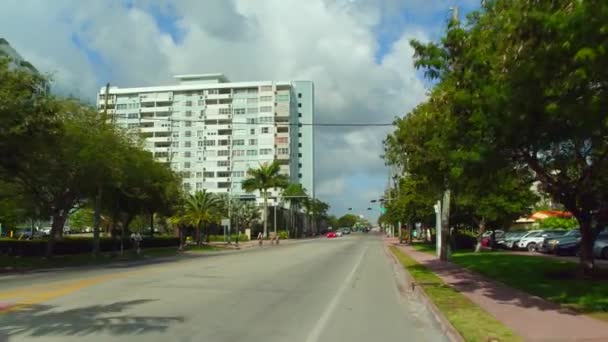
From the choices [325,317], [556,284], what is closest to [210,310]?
[325,317]

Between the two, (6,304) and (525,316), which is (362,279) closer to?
(525,316)

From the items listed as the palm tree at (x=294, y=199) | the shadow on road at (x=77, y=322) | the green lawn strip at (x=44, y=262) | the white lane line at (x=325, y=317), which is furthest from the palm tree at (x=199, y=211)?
the palm tree at (x=294, y=199)

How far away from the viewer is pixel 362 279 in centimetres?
2177

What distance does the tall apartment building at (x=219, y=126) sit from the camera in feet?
467

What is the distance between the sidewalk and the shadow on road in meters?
6.07

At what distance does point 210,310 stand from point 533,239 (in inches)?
1421

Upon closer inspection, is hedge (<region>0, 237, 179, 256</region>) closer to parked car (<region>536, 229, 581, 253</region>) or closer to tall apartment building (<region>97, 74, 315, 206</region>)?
parked car (<region>536, 229, 581, 253</region>)

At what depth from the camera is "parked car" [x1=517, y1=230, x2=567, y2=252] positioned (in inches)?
1678

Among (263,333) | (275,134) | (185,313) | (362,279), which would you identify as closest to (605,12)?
(263,333)

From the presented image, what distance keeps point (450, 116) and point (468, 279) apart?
7672mm

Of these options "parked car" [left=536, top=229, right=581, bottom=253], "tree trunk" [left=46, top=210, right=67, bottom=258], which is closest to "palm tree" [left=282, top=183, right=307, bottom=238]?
"parked car" [left=536, top=229, right=581, bottom=253]

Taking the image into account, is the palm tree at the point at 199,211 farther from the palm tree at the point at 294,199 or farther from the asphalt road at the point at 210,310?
the palm tree at the point at 294,199

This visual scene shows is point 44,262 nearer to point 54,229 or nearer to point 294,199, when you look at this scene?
point 54,229

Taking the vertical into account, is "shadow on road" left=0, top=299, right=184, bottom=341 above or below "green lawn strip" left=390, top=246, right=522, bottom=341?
below
